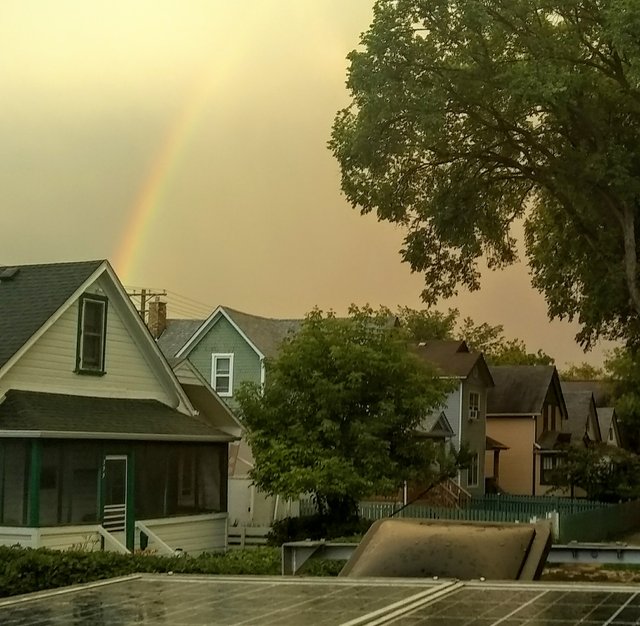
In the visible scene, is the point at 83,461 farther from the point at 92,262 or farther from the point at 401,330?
the point at 401,330

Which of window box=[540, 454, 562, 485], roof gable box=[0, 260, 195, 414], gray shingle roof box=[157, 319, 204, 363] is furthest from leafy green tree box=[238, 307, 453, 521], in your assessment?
window box=[540, 454, 562, 485]

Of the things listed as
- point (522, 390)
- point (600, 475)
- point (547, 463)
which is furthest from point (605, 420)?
point (600, 475)

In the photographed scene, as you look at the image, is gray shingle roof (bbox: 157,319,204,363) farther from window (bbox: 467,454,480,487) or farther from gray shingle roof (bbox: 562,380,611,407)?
gray shingle roof (bbox: 562,380,611,407)

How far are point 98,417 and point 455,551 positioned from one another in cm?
1512

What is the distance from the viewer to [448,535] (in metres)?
10.9

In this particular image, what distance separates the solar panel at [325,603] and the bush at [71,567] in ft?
25.7

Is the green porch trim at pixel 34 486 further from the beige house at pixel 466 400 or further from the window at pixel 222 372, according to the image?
the beige house at pixel 466 400

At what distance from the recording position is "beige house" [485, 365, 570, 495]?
191ft

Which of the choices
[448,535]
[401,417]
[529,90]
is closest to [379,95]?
[529,90]

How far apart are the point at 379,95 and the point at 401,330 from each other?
22.4 feet

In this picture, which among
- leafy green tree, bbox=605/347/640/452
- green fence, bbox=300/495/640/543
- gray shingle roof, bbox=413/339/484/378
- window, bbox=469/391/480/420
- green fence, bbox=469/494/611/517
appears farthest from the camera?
leafy green tree, bbox=605/347/640/452

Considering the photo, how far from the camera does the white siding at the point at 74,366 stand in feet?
79.2

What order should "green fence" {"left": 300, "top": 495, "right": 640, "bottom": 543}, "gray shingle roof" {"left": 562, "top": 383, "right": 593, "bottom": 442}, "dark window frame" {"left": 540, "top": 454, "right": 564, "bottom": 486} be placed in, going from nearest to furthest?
"green fence" {"left": 300, "top": 495, "right": 640, "bottom": 543}
"dark window frame" {"left": 540, "top": 454, "right": 564, "bottom": 486}
"gray shingle roof" {"left": 562, "top": 383, "right": 593, "bottom": 442}

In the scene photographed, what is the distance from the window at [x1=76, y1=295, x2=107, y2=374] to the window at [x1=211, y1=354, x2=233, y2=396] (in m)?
20.9
